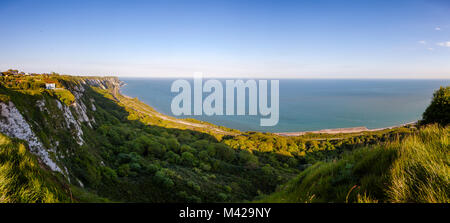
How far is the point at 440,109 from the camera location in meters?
12.9

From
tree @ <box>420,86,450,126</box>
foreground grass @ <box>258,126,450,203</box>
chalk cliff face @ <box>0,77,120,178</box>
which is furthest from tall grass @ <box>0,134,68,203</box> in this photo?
tree @ <box>420,86,450,126</box>

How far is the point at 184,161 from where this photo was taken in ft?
99.6

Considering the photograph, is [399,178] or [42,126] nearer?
[399,178]

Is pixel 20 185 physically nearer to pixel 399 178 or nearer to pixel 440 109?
pixel 399 178

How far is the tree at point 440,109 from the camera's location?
40.6ft

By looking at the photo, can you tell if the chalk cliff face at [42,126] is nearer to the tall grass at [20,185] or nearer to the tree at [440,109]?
the tall grass at [20,185]

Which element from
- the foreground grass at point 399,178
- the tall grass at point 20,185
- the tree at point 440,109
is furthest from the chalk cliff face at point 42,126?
the tree at point 440,109

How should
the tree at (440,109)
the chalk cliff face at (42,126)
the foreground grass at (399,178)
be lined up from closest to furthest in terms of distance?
the foreground grass at (399,178) → the chalk cliff face at (42,126) → the tree at (440,109)

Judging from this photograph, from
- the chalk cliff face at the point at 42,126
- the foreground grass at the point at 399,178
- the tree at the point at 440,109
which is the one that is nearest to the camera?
the foreground grass at the point at 399,178

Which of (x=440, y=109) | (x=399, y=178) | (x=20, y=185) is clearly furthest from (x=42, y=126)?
(x=440, y=109)

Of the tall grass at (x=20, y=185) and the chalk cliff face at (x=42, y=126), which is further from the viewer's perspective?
the chalk cliff face at (x=42, y=126)

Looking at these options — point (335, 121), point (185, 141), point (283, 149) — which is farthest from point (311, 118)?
point (185, 141)

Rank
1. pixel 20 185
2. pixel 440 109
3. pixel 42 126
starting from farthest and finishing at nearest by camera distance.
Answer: pixel 42 126, pixel 440 109, pixel 20 185
